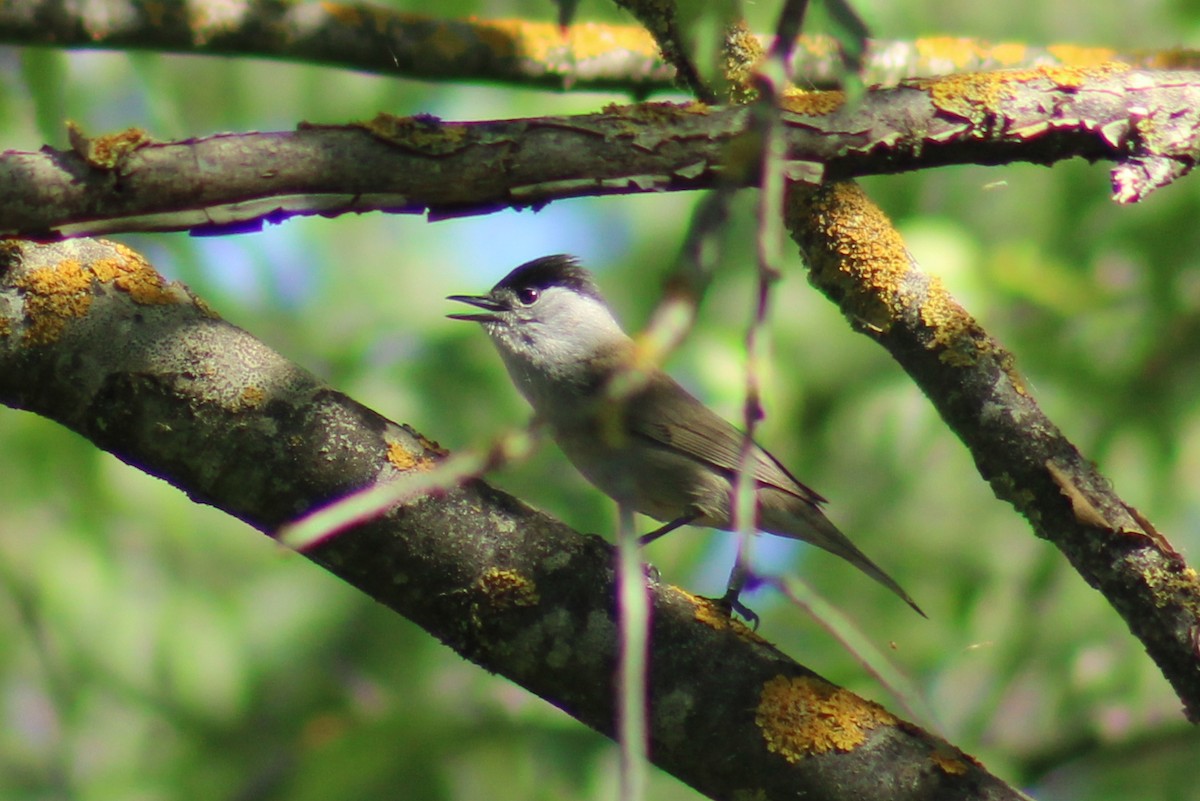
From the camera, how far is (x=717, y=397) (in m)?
4.88

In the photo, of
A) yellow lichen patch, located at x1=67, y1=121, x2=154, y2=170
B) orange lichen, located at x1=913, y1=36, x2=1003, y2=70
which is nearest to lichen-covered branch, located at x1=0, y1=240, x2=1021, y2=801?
yellow lichen patch, located at x1=67, y1=121, x2=154, y2=170

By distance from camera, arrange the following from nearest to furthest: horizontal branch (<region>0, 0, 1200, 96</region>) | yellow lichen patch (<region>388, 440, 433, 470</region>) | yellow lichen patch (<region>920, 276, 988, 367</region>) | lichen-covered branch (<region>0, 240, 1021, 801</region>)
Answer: lichen-covered branch (<region>0, 240, 1021, 801</region>) < yellow lichen patch (<region>388, 440, 433, 470</region>) < yellow lichen patch (<region>920, 276, 988, 367</region>) < horizontal branch (<region>0, 0, 1200, 96</region>)

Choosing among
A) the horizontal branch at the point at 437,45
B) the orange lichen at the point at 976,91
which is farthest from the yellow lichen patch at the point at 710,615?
the horizontal branch at the point at 437,45

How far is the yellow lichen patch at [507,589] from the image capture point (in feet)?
8.58

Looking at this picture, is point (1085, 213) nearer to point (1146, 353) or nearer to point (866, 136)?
point (1146, 353)

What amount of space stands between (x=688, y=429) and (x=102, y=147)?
2.93m

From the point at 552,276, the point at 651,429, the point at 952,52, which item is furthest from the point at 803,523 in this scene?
the point at 952,52

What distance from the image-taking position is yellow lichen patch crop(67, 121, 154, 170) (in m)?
2.25

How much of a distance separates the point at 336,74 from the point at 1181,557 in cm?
600

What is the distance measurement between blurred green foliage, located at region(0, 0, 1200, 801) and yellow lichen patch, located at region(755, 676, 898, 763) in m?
2.19

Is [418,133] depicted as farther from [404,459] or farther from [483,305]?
[483,305]

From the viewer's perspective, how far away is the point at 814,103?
2869mm

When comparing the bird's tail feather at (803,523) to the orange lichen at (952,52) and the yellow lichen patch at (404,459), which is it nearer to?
the orange lichen at (952,52)

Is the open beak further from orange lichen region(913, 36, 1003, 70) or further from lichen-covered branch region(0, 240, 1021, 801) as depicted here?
lichen-covered branch region(0, 240, 1021, 801)
